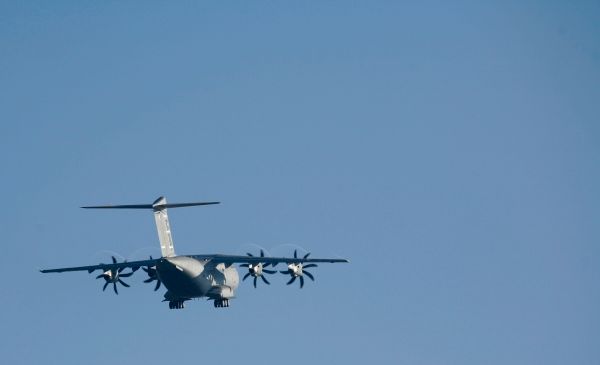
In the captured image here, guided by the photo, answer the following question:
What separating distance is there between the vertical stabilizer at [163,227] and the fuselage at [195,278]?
2134 millimetres

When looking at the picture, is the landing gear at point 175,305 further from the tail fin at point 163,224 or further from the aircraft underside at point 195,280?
the tail fin at point 163,224

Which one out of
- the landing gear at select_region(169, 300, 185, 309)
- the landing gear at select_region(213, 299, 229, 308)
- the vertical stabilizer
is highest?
the vertical stabilizer

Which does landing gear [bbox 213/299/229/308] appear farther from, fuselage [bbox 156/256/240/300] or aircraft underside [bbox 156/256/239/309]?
fuselage [bbox 156/256/240/300]

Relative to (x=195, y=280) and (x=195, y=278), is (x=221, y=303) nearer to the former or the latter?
(x=195, y=280)

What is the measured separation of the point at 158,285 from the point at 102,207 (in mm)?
8881

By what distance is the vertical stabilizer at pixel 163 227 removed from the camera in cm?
11681

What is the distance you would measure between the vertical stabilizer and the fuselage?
2.13 meters

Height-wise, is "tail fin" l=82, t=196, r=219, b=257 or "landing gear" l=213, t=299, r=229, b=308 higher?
"tail fin" l=82, t=196, r=219, b=257

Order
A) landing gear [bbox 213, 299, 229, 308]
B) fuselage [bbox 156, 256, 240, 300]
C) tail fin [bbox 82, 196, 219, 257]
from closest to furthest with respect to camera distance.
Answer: fuselage [bbox 156, 256, 240, 300] < tail fin [bbox 82, 196, 219, 257] < landing gear [bbox 213, 299, 229, 308]

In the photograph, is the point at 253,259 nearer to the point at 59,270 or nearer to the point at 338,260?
the point at 338,260

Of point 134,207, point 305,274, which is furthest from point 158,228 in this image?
point 305,274

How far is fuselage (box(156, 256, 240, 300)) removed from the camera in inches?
4434

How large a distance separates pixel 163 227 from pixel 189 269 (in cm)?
482

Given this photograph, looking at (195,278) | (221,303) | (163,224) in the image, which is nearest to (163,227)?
(163,224)
